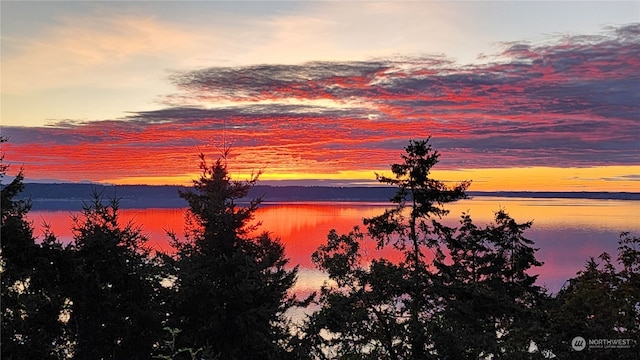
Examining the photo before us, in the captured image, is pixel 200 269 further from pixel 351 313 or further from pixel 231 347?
pixel 351 313

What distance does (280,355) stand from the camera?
2294 cm

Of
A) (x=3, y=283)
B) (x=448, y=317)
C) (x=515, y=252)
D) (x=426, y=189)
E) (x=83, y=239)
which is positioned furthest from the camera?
(x=515, y=252)

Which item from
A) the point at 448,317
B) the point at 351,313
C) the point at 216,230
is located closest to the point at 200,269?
the point at 216,230

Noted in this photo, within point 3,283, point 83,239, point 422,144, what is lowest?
point 3,283

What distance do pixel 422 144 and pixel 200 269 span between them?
648 inches

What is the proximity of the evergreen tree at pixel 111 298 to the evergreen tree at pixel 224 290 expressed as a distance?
1292mm

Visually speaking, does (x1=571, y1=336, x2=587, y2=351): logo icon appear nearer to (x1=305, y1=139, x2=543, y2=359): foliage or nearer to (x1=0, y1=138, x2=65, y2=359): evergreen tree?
(x1=305, y1=139, x2=543, y2=359): foliage

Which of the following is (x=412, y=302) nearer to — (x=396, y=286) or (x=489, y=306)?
(x=396, y=286)

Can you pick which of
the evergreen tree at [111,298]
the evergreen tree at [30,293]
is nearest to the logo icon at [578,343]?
the evergreen tree at [111,298]

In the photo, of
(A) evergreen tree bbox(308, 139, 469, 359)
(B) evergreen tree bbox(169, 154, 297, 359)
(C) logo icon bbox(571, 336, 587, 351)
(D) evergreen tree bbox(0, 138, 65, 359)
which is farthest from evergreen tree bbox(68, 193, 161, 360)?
(C) logo icon bbox(571, 336, 587, 351)

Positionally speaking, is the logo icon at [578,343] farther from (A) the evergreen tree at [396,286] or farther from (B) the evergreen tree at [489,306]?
(A) the evergreen tree at [396,286]

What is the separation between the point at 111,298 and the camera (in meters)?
20.8

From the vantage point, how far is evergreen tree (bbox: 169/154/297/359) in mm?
21719

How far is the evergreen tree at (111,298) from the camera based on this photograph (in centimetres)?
2066
